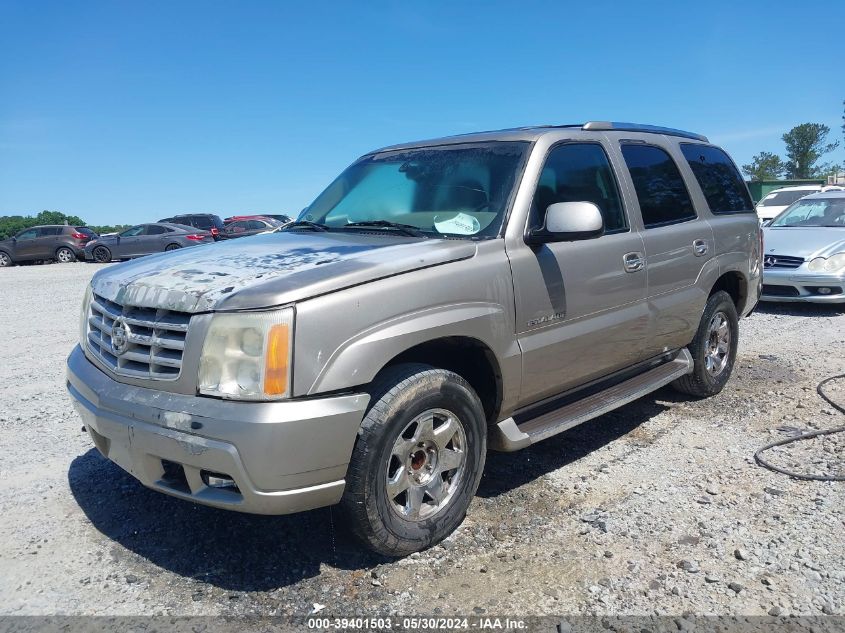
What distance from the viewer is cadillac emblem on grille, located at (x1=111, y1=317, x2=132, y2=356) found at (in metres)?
2.96

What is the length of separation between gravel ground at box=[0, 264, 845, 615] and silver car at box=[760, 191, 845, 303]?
4.68 metres

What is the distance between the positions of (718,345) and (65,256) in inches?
1024

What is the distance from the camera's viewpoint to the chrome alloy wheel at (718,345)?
530 centimetres

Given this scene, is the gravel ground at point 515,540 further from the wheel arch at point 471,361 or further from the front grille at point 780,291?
the front grille at point 780,291

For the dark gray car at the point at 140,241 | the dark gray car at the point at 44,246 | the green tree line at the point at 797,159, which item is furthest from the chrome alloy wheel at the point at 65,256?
the green tree line at the point at 797,159

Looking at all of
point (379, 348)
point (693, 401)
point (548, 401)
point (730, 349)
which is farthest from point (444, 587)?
point (730, 349)

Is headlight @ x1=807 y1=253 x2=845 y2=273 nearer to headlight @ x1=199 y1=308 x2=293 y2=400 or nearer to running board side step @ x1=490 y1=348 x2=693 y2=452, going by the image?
running board side step @ x1=490 y1=348 x2=693 y2=452

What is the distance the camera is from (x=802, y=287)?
29.5 feet

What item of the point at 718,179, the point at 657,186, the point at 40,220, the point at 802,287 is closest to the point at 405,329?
the point at 657,186

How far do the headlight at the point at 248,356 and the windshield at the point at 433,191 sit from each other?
49.9 inches

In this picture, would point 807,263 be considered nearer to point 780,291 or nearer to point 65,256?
point 780,291

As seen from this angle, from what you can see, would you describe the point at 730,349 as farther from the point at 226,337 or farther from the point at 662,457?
the point at 226,337

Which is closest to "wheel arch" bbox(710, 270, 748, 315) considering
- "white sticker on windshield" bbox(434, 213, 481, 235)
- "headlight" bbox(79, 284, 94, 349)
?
"white sticker on windshield" bbox(434, 213, 481, 235)

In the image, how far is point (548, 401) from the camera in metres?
3.83
